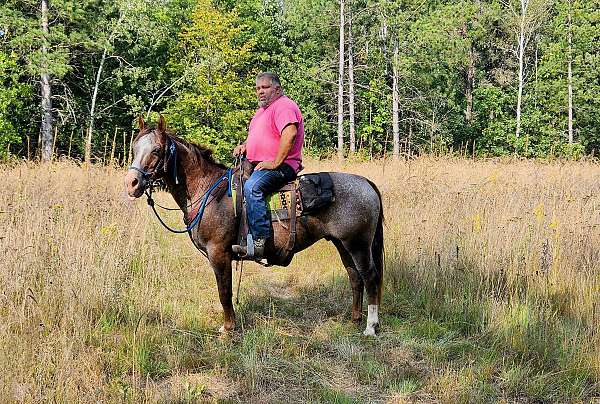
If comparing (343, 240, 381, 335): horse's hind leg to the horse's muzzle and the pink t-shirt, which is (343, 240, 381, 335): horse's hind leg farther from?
the horse's muzzle

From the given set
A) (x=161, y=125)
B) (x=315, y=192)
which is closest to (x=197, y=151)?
(x=161, y=125)

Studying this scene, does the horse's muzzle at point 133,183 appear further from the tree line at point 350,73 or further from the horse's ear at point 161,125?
the tree line at point 350,73

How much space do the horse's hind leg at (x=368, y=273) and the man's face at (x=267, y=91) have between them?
63.3 inches

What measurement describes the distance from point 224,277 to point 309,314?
Result: 47.2 inches

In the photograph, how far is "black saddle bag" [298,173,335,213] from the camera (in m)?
4.74

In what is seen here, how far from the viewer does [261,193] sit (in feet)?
15.2

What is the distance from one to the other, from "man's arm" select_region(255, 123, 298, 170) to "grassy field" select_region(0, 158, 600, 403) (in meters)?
1.58

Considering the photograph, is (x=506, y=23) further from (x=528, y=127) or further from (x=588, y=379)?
(x=588, y=379)

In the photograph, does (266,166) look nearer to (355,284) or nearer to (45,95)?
(355,284)

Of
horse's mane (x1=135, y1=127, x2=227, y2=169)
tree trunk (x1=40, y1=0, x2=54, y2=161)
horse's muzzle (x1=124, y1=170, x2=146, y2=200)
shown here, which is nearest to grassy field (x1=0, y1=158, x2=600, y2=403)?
horse's muzzle (x1=124, y1=170, x2=146, y2=200)

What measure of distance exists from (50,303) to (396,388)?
2.93m

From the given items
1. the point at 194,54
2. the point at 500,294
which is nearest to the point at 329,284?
the point at 500,294

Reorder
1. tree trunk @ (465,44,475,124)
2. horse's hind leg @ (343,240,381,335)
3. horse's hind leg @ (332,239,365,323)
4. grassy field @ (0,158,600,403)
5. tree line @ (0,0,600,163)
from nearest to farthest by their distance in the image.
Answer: grassy field @ (0,158,600,403) < horse's hind leg @ (343,240,381,335) < horse's hind leg @ (332,239,365,323) < tree line @ (0,0,600,163) < tree trunk @ (465,44,475,124)

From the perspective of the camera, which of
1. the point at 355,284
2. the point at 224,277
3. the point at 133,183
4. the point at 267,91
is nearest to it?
the point at 133,183
